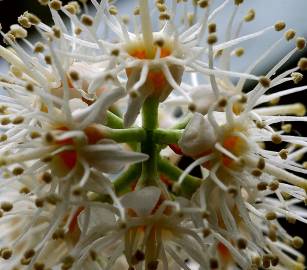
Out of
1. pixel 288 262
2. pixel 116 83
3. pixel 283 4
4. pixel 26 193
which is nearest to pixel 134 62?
pixel 116 83

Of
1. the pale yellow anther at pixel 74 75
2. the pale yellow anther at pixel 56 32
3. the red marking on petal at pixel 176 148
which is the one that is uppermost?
the pale yellow anther at pixel 56 32

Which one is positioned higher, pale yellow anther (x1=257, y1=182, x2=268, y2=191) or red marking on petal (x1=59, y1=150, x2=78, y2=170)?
red marking on petal (x1=59, y1=150, x2=78, y2=170)

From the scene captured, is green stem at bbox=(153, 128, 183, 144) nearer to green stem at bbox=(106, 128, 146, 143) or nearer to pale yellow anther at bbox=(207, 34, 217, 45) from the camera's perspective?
green stem at bbox=(106, 128, 146, 143)

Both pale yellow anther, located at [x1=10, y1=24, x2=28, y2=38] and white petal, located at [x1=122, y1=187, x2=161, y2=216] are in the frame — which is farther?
pale yellow anther, located at [x1=10, y1=24, x2=28, y2=38]

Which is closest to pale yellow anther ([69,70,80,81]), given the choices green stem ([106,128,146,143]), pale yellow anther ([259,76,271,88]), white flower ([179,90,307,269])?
green stem ([106,128,146,143])

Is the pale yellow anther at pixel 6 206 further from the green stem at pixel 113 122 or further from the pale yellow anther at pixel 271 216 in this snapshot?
the pale yellow anther at pixel 271 216

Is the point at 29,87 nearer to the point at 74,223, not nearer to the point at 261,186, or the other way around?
the point at 74,223

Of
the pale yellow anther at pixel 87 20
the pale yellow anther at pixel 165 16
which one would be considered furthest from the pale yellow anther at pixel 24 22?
the pale yellow anther at pixel 165 16

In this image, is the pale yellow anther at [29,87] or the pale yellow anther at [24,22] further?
the pale yellow anther at [24,22]
